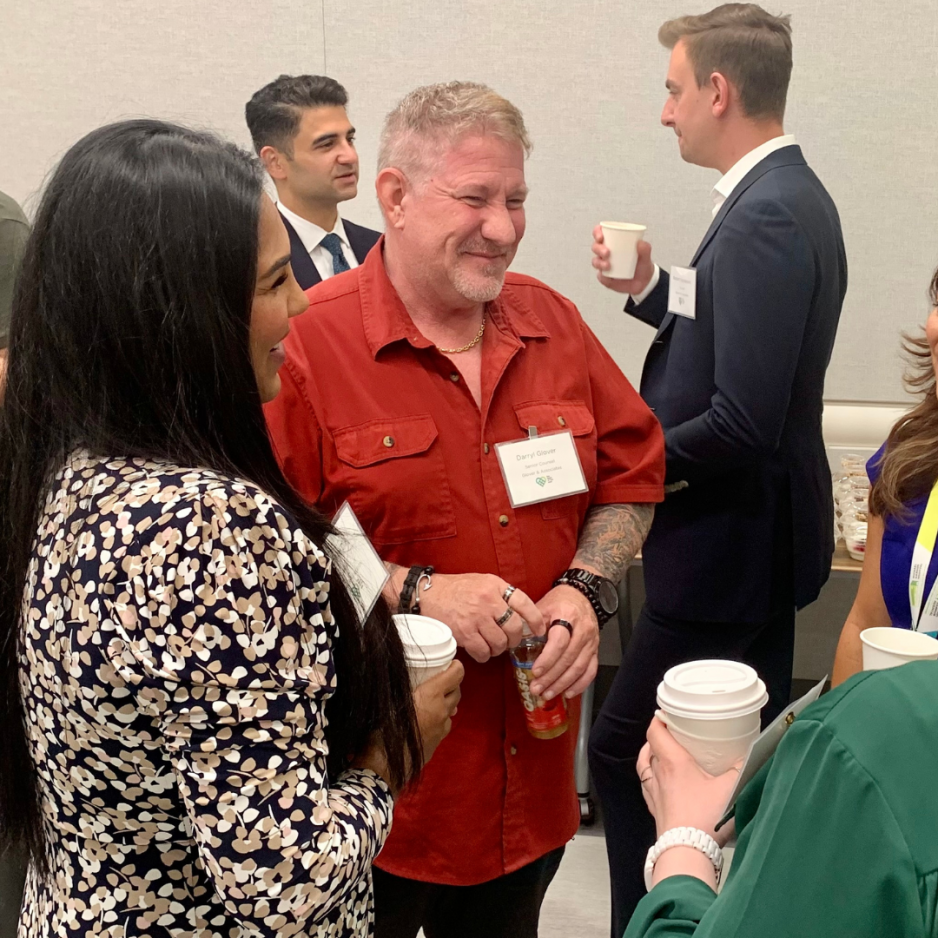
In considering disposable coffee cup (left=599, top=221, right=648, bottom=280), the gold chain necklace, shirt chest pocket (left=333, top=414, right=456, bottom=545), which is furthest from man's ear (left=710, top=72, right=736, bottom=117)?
shirt chest pocket (left=333, top=414, right=456, bottom=545)

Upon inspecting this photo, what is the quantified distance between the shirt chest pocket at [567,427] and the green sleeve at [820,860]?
102 centimetres

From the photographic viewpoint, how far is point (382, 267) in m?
1.75

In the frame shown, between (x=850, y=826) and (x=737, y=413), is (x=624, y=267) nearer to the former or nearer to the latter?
(x=737, y=413)

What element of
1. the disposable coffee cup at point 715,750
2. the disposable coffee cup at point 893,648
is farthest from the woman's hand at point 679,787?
the disposable coffee cup at point 893,648

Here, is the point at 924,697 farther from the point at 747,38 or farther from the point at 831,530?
the point at 747,38

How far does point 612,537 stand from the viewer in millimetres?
1765

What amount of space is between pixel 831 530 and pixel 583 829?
4.08 feet

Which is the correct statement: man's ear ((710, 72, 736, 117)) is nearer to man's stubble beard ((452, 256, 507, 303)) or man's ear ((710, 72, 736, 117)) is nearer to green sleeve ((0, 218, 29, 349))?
man's stubble beard ((452, 256, 507, 303))

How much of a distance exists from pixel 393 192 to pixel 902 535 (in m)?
1.01

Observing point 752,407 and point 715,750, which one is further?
point 752,407

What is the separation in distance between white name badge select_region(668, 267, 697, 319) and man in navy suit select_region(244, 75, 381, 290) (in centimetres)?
144

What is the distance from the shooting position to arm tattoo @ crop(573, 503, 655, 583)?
1724 mm

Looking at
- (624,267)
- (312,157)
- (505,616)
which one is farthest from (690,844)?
(312,157)

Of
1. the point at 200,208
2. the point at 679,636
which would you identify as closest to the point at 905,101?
the point at 679,636
